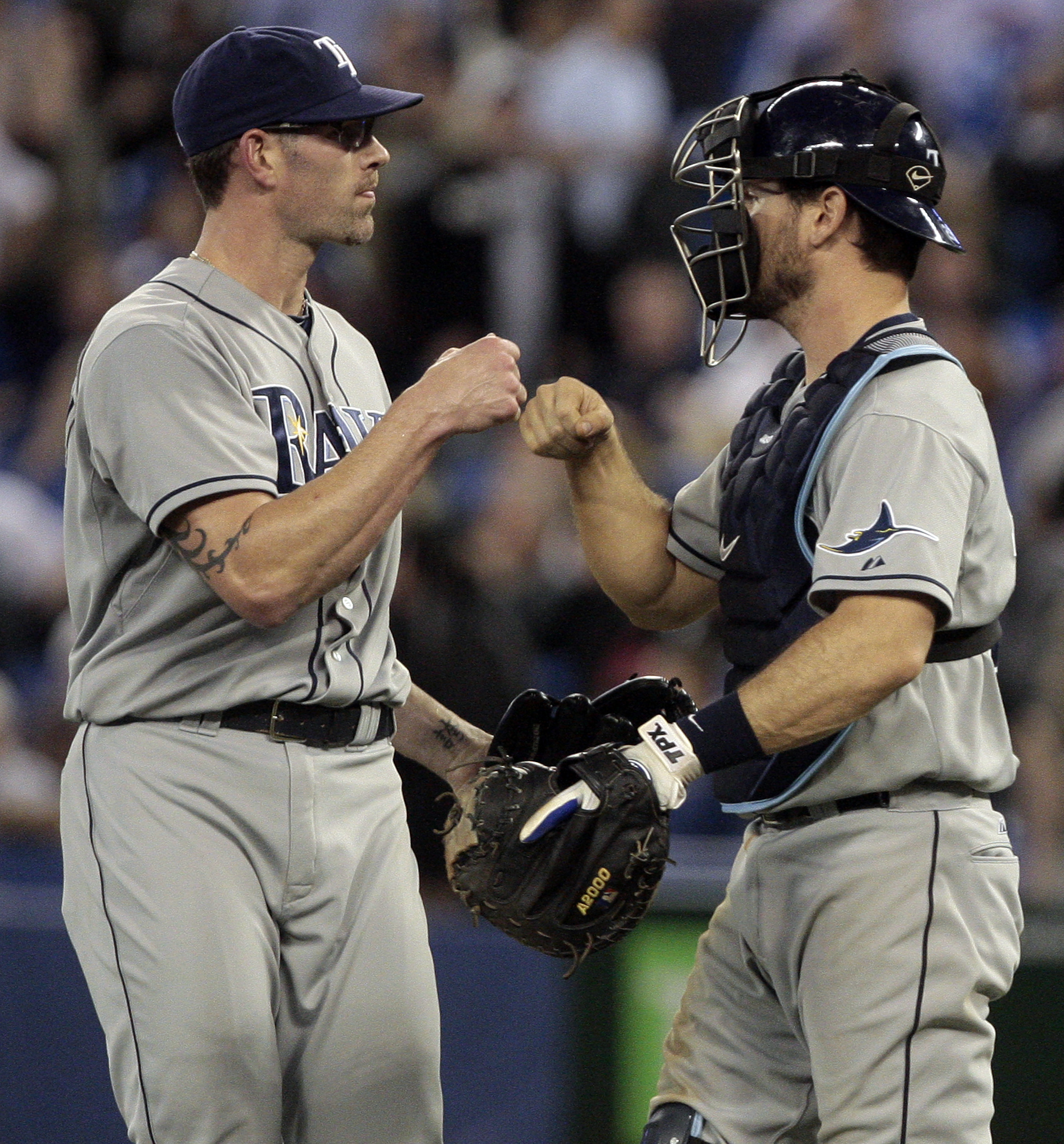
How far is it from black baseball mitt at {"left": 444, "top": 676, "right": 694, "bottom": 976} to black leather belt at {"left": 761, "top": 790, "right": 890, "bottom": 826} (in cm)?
28

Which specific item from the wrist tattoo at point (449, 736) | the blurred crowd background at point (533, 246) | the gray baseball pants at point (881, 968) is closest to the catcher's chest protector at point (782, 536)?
the gray baseball pants at point (881, 968)

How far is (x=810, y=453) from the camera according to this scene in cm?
272

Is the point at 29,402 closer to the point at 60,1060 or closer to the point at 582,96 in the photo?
the point at 582,96

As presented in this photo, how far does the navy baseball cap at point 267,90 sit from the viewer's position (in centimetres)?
287

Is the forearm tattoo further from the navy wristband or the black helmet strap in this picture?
the black helmet strap

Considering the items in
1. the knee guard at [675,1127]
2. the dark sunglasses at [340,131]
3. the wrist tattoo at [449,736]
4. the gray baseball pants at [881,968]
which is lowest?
the knee guard at [675,1127]

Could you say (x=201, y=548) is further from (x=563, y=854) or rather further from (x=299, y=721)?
(x=563, y=854)

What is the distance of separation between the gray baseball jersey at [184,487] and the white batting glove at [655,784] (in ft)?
1.43

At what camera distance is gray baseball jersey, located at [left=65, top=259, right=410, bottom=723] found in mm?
2605

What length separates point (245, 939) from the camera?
8.71ft

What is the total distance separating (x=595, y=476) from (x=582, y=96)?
15.0 ft

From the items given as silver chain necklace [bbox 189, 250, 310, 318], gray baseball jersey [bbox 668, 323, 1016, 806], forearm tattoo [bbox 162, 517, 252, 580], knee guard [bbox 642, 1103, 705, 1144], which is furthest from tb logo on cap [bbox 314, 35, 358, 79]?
knee guard [bbox 642, 1103, 705, 1144]

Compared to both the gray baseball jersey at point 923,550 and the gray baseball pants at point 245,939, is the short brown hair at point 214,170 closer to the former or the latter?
the gray baseball pants at point 245,939

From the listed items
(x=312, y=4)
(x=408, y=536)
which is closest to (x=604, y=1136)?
(x=408, y=536)
